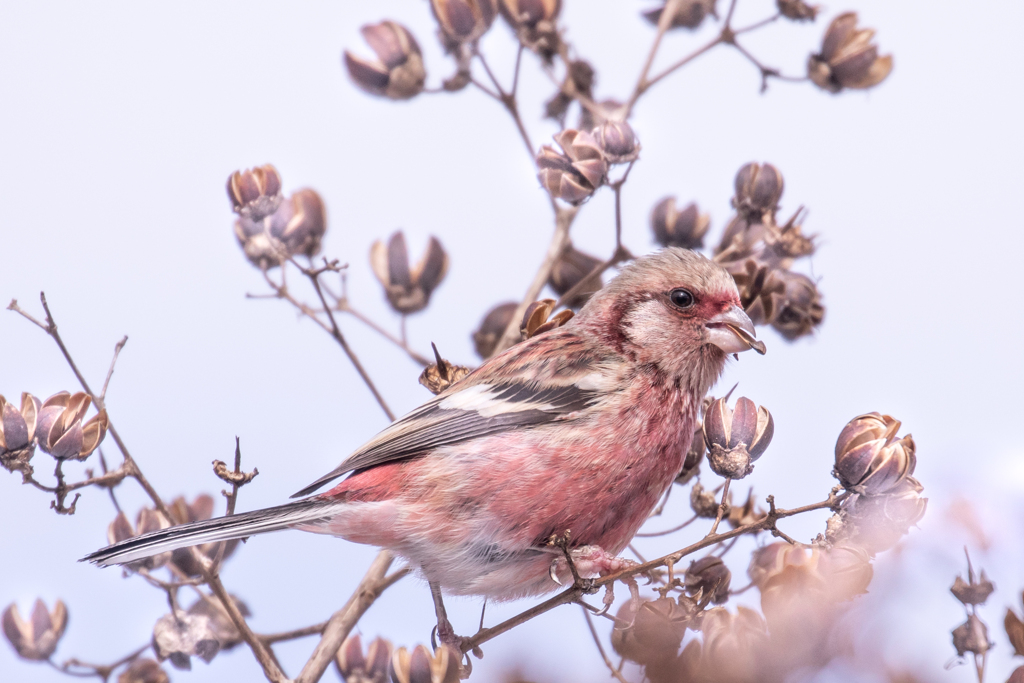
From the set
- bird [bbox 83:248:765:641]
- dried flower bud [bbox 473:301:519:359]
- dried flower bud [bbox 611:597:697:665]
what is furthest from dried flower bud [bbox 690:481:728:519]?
dried flower bud [bbox 473:301:519:359]

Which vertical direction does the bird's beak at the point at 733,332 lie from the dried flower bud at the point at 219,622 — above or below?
above

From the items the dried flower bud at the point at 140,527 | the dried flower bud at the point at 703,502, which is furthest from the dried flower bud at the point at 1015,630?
the dried flower bud at the point at 140,527

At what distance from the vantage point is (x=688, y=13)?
3172 millimetres

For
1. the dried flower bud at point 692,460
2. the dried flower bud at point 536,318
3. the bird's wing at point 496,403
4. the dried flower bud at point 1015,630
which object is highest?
the dried flower bud at point 536,318

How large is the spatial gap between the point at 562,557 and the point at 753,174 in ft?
4.13

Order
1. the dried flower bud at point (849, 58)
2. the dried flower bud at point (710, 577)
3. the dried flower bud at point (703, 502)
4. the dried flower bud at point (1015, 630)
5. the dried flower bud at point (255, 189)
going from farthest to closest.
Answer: the dried flower bud at point (849, 58) < the dried flower bud at point (255, 189) < the dried flower bud at point (703, 502) < the dried flower bud at point (710, 577) < the dried flower bud at point (1015, 630)

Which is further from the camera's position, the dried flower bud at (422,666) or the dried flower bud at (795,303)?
the dried flower bud at (795,303)

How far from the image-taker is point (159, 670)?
2430 mm

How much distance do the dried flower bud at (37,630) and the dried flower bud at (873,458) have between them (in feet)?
6.65

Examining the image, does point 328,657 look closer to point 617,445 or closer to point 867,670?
point 617,445

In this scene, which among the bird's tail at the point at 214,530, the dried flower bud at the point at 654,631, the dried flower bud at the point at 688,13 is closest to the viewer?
the dried flower bud at the point at 654,631

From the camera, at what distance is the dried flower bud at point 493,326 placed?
2.85m

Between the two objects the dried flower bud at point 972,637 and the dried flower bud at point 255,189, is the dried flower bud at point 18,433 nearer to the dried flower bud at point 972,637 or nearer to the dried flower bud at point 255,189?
the dried flower bud at point 255,189

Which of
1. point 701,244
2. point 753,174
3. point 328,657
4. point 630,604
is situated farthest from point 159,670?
point 753,174
